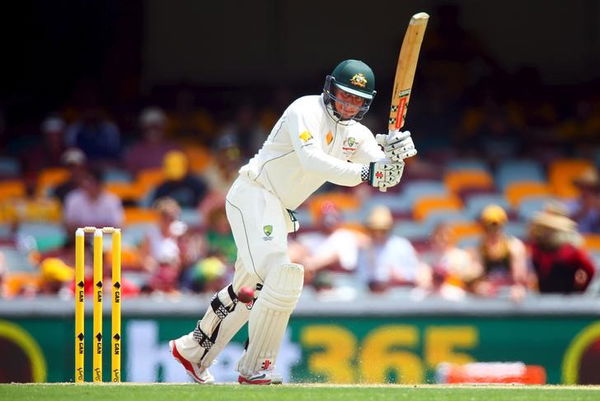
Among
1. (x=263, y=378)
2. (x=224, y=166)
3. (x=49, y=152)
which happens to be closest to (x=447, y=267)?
(x=224, y=166)

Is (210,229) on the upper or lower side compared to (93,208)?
lower

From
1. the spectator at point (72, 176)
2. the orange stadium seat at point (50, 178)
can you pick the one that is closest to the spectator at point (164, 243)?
the spectator at point (72, 176)

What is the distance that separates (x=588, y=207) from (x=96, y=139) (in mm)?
4696

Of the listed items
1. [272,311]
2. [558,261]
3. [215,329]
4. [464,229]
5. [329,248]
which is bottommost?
[215,329]

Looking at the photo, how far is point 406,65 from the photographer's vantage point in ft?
23.9

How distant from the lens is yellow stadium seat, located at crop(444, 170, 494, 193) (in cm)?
1343

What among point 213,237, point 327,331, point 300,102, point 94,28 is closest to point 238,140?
point 94,28

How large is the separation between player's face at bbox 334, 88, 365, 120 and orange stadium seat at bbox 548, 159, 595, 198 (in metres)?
6.10

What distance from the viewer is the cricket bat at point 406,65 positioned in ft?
23.4

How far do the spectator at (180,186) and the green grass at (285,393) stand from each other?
5036mm

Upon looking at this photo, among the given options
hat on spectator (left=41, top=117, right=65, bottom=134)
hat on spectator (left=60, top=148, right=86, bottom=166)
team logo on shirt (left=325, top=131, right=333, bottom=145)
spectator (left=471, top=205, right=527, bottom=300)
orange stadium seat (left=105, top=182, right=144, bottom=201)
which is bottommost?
spectator (left=471, top=205, right=527, bottom=300)

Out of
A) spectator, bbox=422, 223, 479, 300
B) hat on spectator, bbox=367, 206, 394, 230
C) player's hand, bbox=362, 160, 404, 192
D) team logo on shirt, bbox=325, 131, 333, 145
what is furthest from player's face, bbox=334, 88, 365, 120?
hat on spectator, bbox=367, 206, 394, 230

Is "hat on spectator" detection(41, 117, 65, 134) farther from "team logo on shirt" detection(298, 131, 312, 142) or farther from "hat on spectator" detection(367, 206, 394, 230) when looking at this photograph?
"team logo on shirt" detection(298, 131, 312, 142)

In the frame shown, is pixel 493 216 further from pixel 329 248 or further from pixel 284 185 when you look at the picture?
pixel 284 185
